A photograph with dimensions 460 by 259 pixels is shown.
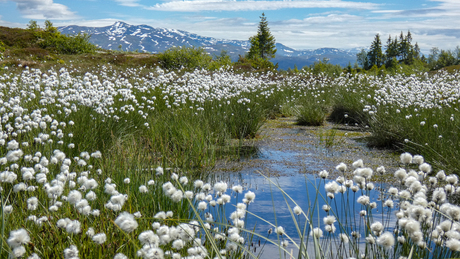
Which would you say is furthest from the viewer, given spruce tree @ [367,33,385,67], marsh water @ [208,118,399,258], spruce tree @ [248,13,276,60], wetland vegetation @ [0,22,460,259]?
spruce tree @ [367,33,385,67]

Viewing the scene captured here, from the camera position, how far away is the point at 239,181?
5.00m

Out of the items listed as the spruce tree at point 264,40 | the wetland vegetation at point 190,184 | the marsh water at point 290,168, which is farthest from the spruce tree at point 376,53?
the marsh water at point 290,168

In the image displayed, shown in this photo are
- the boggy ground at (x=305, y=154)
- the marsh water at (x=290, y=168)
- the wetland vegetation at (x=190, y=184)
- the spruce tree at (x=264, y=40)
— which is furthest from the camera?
the spruce tree at (x=264, y=40)

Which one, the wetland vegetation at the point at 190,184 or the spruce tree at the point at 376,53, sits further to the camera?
the spruce tree at the point at 376,53

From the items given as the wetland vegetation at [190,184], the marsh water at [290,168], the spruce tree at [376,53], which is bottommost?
the marsh water at [290,168]

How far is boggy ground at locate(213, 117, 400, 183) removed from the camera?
18.5 feet

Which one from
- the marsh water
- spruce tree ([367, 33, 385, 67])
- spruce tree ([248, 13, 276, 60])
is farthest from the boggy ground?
spruce tree ([367, 33, 385, 67])

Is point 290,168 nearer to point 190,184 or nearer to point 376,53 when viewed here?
point 190,184

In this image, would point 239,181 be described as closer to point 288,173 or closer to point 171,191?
point 288,173

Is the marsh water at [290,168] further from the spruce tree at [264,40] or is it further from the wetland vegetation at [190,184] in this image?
the spruce tree at [264,40]

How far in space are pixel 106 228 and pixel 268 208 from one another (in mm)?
1940

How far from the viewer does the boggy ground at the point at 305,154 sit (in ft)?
18.5

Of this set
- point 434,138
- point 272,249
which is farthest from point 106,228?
point 434,138

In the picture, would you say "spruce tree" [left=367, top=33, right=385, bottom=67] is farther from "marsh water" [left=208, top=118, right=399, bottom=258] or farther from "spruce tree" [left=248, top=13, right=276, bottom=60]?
"marsh water" [left=208, top=118, right=399, bottom=258]
